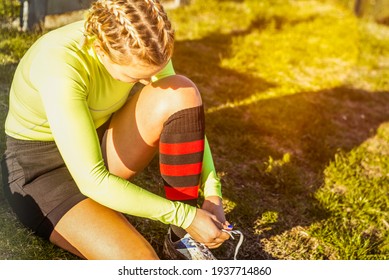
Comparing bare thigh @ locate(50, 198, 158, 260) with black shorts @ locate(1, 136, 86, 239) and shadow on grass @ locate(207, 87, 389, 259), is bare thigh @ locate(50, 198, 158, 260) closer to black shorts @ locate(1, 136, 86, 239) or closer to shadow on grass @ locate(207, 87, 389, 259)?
black shorts @ locate(1, 136, 86, 239)

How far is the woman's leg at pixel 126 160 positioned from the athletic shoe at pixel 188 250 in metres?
0.27

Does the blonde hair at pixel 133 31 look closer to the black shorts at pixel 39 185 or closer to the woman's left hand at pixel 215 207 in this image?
the black shorts at pixel 39 185

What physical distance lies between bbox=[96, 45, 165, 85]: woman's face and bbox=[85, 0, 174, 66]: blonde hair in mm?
31

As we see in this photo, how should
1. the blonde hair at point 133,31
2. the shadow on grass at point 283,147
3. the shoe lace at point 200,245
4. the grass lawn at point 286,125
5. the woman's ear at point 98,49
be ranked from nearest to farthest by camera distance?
the blonde hair at point 133,31 < the woman's ear at point 98,49 < the shoe lace at point 200,245 < the grass lawn at point 286,125 < the shadow on grass at point 283,147

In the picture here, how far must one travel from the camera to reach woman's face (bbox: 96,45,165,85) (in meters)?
2.31

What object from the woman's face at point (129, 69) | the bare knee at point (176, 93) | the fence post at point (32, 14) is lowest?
the fence post at point (32, 14)

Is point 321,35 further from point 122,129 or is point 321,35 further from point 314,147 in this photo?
point 122,129

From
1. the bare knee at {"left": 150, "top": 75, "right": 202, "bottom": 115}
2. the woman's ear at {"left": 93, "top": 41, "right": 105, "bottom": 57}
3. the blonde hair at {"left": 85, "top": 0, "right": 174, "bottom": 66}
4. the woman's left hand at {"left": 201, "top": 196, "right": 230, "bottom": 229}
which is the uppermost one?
the blonde hair at {"left": 85, "top": 0, "right": 174, "bottom": 66}

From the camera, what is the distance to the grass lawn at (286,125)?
3582mm

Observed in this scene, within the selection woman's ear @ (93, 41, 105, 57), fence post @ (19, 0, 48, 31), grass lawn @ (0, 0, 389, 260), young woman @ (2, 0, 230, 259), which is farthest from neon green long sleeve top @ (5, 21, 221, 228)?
fence post @ (19, 0, 48, 31)

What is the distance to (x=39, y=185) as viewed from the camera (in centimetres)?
269

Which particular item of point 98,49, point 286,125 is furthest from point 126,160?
point 286,125

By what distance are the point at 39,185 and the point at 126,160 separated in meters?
0.45

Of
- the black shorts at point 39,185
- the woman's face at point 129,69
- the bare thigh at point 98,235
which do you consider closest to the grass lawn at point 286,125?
the black shorts at point 39,185
